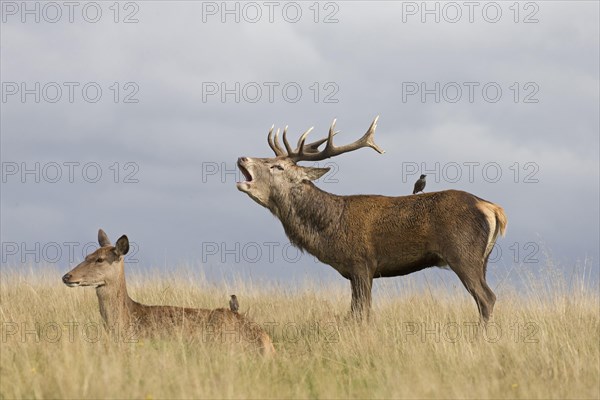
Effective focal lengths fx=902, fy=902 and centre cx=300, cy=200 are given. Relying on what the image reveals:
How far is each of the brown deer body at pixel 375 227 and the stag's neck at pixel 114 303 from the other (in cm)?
242

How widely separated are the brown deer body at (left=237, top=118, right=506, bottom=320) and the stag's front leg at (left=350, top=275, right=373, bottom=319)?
0.01 meters

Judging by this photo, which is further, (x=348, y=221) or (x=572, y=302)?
(x=572, y=302)

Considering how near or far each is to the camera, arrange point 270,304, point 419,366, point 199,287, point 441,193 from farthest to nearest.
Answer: point 199,287 → point 270,304 → point 441,193 → point 419,366

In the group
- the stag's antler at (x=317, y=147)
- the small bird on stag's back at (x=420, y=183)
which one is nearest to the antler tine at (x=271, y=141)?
the stag's antler at (x=317, y=147)

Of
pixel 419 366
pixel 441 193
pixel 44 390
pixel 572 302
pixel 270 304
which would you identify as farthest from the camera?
pixel 270 304

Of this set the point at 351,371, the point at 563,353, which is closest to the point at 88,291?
the point at 351,371

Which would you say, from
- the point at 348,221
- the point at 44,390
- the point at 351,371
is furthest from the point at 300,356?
the point at 44,390

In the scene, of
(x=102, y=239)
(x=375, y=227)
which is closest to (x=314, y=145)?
(x=375, y=227)

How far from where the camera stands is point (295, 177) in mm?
11352

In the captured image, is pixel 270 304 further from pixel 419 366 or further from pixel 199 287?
pixel 419 366

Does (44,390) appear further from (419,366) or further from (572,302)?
(572,302)

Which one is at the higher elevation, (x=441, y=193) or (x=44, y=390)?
(x=441, y=193)

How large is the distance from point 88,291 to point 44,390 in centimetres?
697

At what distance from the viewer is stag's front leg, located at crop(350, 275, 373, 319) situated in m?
10.5
